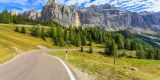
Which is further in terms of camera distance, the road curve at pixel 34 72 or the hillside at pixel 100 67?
the hillside at pixel 100 67

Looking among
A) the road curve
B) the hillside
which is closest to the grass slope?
the hillside

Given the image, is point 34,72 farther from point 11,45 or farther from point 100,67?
point 11,45

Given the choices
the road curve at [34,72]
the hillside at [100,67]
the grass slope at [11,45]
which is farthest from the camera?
the grass slope at [11,45]

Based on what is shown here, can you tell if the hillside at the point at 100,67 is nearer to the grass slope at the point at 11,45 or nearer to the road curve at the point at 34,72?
the grass slope at the point at 11,45

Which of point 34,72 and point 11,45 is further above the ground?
point 34,72

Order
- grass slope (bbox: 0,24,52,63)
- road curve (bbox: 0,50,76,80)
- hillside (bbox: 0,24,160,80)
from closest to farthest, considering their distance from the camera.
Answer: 1. road curve (bbox: 0,50,76,80)
2. hillside (bbox: 0,24,160,80)
3. grass slope (bbox: 0,24,52,63)

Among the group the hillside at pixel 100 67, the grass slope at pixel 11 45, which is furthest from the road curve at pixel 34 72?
the grass slope at pixel 11 45

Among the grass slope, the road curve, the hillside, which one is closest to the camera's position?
the road curve

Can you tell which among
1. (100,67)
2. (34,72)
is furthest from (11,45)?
(34,72)

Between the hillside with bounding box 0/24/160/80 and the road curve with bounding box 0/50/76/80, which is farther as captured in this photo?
the hillside with bounding box 0/24/160/80

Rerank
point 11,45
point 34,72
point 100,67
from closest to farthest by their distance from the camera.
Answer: point 34,72
point 100,67
point 11,45

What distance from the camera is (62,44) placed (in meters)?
164

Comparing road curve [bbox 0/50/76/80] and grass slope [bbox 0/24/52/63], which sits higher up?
road curve [bbox 0/50/76/80]

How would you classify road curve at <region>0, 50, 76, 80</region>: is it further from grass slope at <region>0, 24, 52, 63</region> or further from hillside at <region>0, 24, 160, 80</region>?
grass slope at <region>0, 24, 52, 63</region>
